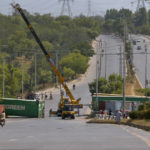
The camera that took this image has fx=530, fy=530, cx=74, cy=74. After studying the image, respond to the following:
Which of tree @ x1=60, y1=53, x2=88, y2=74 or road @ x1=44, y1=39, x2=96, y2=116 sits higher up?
tree @ x1=60, y1=53, x2=88, y2=74

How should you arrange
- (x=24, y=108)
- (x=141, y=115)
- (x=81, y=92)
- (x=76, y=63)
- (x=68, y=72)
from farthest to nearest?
(x=76, y=63)
(x=68, y=72)
(x=81, y=92)
(x=24, y=108)
(x=141, y=115)

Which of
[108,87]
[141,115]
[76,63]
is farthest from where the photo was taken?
[76,63]

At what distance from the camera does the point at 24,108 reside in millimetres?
61562

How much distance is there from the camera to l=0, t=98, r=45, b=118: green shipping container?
61156 millimetres

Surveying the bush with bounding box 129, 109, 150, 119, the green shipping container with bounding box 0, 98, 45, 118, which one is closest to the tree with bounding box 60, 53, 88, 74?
the green shipping container with bounding box 0, 98, 45, 118

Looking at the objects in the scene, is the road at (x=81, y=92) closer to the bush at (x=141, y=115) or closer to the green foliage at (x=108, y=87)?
the green foliage at (x=108, y=87)

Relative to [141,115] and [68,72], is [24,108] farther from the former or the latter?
[68,72]

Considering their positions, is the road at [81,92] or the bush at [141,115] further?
the road at [81,92]

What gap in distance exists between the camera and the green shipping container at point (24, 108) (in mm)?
61156

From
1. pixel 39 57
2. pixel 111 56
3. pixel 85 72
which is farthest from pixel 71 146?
pixel 111 56

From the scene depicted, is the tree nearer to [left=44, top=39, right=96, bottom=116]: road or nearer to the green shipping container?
[left=44, top=39, right=96, bottom=116]: road

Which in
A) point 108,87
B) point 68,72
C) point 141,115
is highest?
point 68,72

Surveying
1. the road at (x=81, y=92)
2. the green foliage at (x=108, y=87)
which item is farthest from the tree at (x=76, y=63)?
the green foliage at (x=108, y=87)

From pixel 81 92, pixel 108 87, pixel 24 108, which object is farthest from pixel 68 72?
pixel 24 108
